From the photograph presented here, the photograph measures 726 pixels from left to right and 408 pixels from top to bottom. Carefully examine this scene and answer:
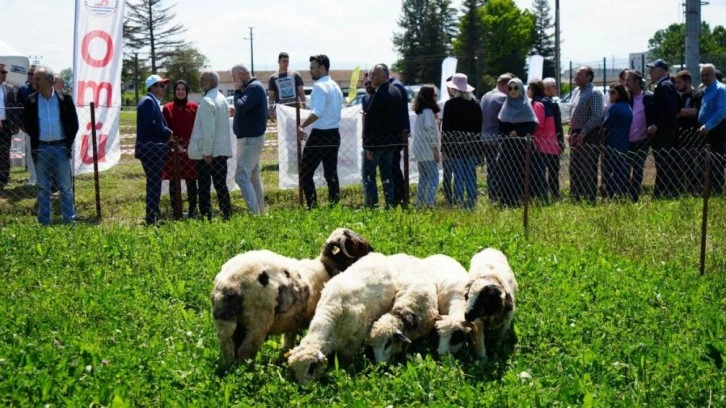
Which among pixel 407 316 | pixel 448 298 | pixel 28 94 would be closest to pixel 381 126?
pixel 28 94

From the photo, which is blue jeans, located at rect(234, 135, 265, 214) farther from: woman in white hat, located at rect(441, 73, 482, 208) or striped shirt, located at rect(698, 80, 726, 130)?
striped shirt, located at rect(698, 80, 726, 130)

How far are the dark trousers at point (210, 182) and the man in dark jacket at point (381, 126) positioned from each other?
6.49 feet

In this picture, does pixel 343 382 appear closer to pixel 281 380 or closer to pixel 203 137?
pixel 281 380

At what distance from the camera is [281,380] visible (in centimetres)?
551

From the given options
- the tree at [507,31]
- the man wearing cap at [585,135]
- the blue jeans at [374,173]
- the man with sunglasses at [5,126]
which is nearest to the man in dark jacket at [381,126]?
the blue jeans at [374,173]

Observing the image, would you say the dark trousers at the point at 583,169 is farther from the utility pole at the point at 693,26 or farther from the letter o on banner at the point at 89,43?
the letter o on banner at the point at 89,43

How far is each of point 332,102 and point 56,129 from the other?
12.2 ft

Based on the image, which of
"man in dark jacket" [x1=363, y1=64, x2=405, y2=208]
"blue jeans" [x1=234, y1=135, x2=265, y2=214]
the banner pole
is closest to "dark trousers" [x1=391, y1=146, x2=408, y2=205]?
"man in dark jacket" [x1=363, y1=64, x2=405, y2=208]

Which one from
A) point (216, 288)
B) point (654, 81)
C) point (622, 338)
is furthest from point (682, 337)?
point (654, 81)

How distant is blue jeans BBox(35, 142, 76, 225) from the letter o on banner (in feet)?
7.97

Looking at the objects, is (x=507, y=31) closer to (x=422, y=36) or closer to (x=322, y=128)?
(x=422, y=36)

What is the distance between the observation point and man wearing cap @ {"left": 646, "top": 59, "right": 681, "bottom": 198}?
44.9 feet

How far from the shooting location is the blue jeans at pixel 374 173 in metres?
12.7

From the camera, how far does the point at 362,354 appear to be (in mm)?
6051
